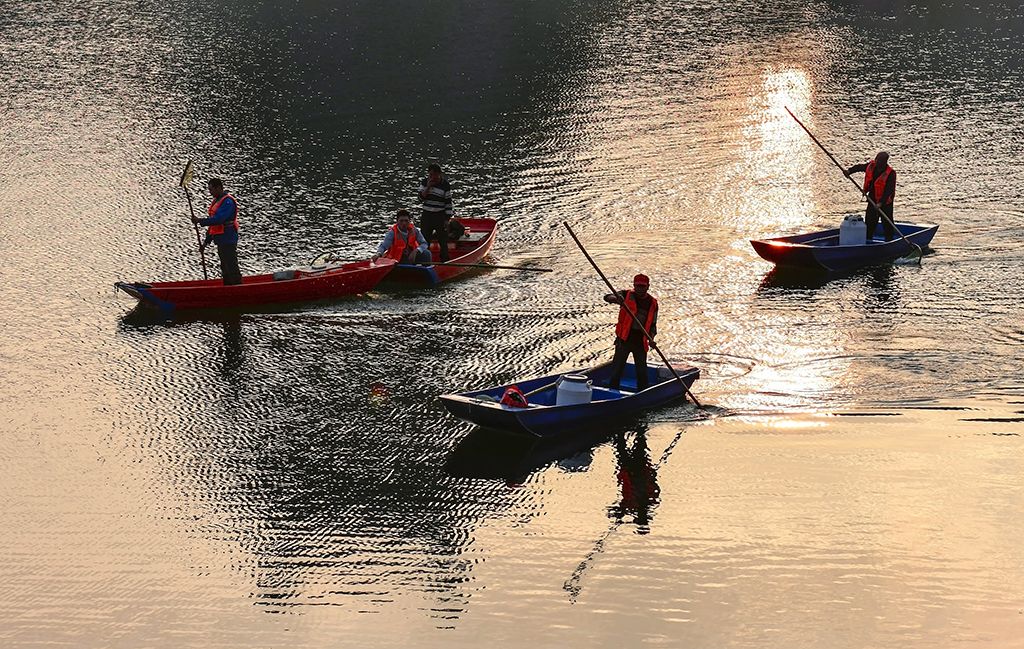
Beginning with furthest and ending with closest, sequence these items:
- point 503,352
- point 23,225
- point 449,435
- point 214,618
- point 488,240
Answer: point 23,225 → point 488,240 → point 503,352 → point 449,435 → point 214,618

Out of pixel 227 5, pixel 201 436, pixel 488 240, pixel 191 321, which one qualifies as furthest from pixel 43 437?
pixel 227 5

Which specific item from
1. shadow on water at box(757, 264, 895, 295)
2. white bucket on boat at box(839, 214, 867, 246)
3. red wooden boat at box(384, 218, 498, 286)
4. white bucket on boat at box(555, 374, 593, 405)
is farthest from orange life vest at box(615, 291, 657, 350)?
white bucket on boat at box(839, 214, 867, 246)

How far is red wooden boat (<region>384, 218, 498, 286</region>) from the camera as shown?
24.9 meters

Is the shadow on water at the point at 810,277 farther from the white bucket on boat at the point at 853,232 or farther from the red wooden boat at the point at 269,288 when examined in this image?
the red wooden boat at the point at 269,288

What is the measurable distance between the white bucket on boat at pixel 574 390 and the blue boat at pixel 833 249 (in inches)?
324

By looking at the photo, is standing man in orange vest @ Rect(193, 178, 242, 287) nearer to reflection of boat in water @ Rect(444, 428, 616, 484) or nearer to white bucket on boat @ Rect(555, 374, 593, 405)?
reflection of boat in water @ Rect(444, 428, 616, 484)

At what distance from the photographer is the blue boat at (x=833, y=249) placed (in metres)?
25.4

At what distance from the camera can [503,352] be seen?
2189 cm

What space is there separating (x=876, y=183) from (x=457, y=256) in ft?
27.9

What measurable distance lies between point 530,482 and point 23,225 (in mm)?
17308

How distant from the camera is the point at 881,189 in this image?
26.4 m

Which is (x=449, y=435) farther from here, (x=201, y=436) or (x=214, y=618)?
(x=214, y=618)

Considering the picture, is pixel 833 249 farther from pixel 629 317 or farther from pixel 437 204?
pixel 629 317

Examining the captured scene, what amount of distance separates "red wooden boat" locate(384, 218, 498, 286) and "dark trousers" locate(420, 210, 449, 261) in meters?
0.14
